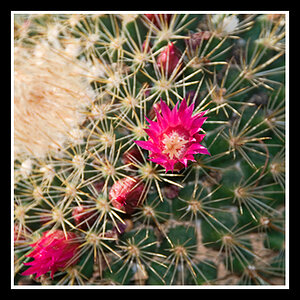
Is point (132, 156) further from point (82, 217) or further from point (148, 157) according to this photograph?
point (82, 217)

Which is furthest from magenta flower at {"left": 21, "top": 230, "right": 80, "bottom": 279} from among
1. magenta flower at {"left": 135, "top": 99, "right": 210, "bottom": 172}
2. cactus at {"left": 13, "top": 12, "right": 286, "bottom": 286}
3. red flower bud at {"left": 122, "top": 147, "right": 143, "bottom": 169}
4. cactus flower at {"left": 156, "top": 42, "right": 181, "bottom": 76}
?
cactus flower at {"left": 156, "top": 42, "right": 181, "bottom": 76}

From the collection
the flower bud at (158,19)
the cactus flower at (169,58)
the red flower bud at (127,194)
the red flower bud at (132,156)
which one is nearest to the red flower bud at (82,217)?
the red flower bud at (127,194)

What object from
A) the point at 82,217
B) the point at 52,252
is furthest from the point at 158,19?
the point at 52,252

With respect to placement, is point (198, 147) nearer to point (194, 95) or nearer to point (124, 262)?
point (194, 95)

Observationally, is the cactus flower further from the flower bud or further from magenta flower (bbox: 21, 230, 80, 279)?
magenta flower (bbox: 21, 230, 80, 279)

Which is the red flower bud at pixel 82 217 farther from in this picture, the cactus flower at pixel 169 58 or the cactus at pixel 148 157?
the cactus flower at pixel 169 58

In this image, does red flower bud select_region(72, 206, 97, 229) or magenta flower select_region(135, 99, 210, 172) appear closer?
magenta flower select_region(135, 99, 210, 172)

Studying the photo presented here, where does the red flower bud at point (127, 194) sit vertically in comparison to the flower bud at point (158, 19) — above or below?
below
